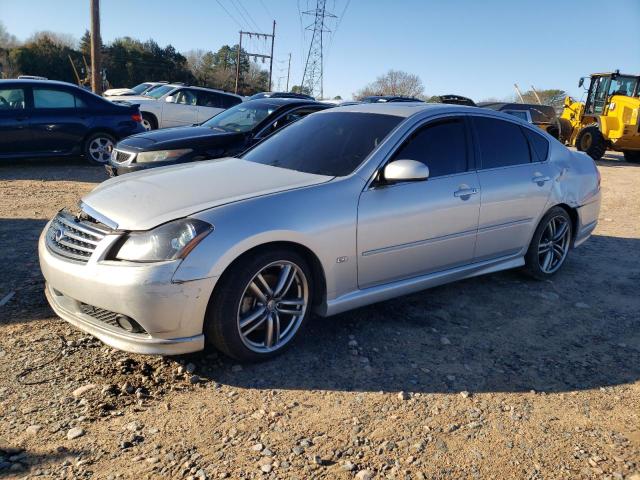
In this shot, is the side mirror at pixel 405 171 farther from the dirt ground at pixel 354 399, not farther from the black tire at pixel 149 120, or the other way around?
the black tire at pixel 149 120

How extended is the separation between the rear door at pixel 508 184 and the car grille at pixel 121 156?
4522mm

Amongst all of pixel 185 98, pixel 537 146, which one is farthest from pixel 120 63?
pixel 537 146

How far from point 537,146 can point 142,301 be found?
12.6ft

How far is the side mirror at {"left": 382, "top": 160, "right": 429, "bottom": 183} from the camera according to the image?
359 centimetres

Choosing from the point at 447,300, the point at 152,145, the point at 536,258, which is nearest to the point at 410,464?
the point at 447,300

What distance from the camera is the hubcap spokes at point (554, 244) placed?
5.10 meters

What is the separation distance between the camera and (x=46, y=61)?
165ft

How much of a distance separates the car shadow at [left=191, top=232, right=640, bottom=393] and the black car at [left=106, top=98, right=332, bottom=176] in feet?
12.1

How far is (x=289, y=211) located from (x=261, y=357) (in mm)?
902

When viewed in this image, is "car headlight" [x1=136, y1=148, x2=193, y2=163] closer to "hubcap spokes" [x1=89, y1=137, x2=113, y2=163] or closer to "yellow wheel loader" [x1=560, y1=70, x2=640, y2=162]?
"hubcap spokes" [x1=89, y1=137, x2=113, y2=163]

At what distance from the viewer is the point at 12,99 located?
31.1 feet

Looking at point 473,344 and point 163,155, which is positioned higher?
point 163,155

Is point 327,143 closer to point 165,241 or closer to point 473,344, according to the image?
point 165,241

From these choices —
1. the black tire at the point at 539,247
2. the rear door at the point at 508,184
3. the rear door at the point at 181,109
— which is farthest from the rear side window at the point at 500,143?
the rear door at the point at 181,109
